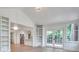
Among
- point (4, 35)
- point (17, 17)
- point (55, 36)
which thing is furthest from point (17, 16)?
point (55, 36)

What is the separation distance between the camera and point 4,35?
237 centimetres

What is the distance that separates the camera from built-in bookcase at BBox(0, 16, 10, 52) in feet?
7.78

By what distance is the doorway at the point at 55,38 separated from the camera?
2438 mm

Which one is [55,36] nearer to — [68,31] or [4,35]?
[68,31]

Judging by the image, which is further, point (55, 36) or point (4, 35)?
point (55, 36)

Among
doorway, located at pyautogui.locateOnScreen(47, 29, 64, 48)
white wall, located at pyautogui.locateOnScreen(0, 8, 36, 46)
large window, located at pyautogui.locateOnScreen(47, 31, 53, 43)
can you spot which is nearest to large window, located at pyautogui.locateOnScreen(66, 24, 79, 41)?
doorway, located at pyautogui.locateOnScreen(47, 29, 64, 48)

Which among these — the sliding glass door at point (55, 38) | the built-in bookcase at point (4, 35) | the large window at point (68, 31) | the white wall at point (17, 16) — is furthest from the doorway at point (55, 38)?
the built-in bookcase at point (4, 35)

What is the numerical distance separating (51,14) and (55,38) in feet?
1.56

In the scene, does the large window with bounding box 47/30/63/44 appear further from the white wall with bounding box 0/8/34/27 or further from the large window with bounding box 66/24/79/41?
the white wall with bounding box 0/8/34/27

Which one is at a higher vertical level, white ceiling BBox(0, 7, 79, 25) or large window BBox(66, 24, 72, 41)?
white ceiling BBox(0, 7, 79, 25)

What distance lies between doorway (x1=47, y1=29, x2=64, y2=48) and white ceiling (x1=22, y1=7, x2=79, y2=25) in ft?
0.70
